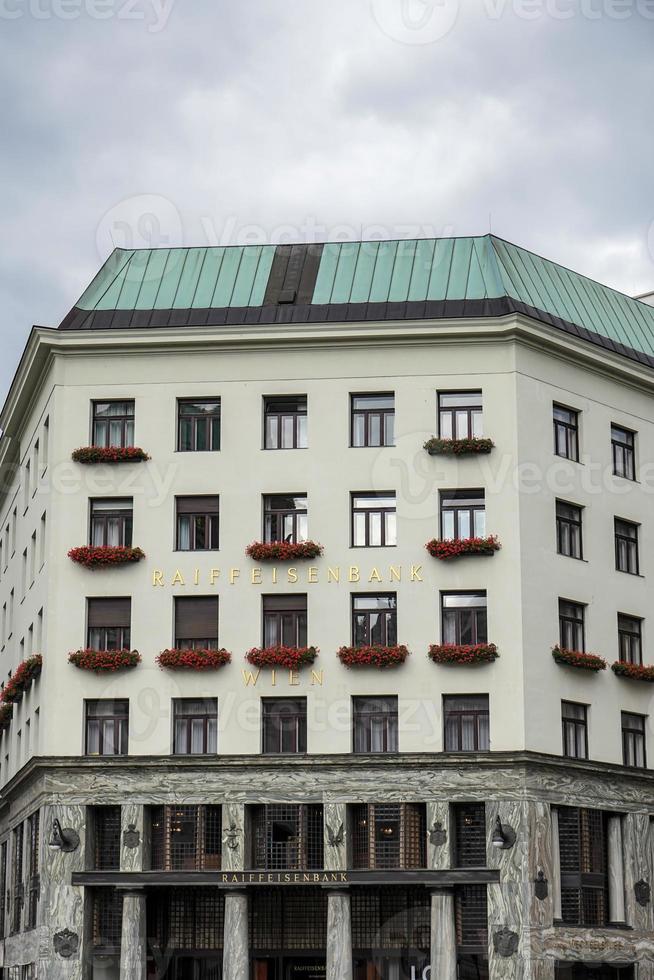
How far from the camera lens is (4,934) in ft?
202

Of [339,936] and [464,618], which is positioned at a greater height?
[464,618]

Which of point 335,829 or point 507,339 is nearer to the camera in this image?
point 335,829

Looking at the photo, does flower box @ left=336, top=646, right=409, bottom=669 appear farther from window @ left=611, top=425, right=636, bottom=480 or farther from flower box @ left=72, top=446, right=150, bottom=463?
window @ left=611, top=425, right=636, bottom=480

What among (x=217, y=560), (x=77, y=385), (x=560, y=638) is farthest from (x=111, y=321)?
(x=560, y=638)

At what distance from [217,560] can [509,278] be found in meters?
14.0

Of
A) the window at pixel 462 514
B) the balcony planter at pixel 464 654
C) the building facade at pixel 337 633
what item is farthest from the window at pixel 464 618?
the window at pixel 462 514

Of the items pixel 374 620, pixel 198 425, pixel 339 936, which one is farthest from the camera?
pixel 198 425

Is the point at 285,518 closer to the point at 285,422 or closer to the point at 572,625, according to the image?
the point at 285,422

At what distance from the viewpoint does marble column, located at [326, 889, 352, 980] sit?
52.2 metres

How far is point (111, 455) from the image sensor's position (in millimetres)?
56781

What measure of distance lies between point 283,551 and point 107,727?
25.7ft

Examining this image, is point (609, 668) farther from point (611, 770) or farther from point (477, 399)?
point (477, 399)

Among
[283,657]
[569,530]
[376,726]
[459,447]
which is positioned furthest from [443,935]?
[459,447]

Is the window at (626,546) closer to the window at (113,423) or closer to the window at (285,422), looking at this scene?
the window at (285,422)
